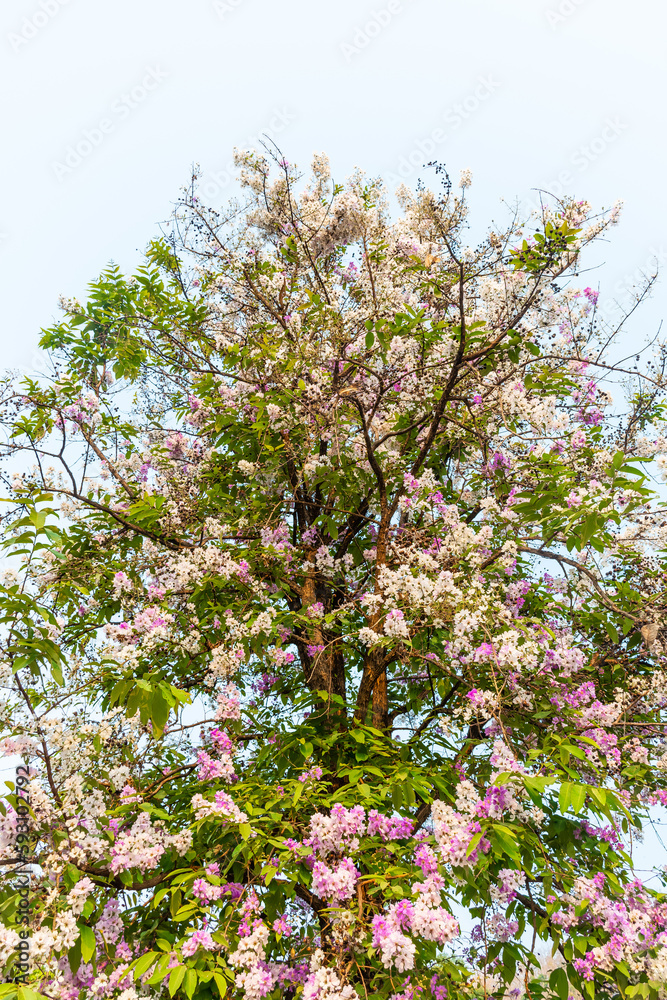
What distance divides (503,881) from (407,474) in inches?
108

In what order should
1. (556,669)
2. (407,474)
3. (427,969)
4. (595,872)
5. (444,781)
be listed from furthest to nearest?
(407,474) → (556,669) → (595,872) → (444,781) → (427,969)

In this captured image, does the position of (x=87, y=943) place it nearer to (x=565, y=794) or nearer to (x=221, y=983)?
(x=221, y=983)

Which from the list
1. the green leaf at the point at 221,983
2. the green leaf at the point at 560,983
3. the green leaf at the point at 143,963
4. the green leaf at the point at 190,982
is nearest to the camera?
the green leaf at the point at 190,982

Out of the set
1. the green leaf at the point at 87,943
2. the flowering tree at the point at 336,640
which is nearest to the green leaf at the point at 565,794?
the flowering tree at the point at 336,640

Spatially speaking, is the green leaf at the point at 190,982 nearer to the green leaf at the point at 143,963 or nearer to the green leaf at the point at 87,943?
the green leaf at the point at 143,963

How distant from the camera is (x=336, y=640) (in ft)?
14.3

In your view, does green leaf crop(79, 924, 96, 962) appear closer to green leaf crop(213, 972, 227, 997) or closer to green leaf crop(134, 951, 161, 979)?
green leaf crop(134, 951, 161, 979)

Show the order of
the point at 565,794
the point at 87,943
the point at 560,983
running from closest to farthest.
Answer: the point at 565,794, the point at 87,943, the point at 560,983

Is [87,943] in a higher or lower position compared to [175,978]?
higher

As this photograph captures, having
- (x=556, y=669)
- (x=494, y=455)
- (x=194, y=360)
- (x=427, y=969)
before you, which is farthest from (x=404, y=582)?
(x=194, y=360)

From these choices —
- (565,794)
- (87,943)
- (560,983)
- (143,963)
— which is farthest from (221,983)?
(560,983)

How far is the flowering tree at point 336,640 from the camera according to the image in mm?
3021

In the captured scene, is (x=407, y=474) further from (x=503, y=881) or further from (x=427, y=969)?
(x=427, y=969)

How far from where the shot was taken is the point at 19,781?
10.4ft
